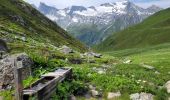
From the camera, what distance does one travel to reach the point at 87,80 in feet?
111

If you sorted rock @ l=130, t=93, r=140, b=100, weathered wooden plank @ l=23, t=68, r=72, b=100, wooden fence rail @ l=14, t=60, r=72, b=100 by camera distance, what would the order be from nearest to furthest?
wooden fence rail @ l=14, t=60, r=72, b=100 < weathered wooden plank @ l=23, t=68, r=72, b=100 < rock @ l=130, t=93, r=140, b=100

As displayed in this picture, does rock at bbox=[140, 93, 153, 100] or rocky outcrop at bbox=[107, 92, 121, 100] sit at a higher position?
rocky outcrop at bbox=[107, 92, 121, 100]

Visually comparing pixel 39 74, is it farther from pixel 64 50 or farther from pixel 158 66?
pixel 64 50

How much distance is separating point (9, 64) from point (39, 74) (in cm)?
435

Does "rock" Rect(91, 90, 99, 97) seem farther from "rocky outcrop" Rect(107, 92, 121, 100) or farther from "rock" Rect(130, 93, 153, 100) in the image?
"rock" Rect(130, 93, 153, 100)

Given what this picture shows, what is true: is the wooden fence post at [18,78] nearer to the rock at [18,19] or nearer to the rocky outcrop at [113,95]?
the rocky outcrop at [113,95]

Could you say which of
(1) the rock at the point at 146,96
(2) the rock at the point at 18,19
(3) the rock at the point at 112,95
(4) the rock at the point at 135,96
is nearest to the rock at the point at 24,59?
(3) the rock at the point at 112,95

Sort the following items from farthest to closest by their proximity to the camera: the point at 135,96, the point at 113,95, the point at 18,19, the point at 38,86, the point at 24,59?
the point at 18,19 < the point at 113,95 < the point at 135,96 < the point at 24,59 < the point at 38,86

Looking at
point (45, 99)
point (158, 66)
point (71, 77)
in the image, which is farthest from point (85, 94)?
point (158, 66)

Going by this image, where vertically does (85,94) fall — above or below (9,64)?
below

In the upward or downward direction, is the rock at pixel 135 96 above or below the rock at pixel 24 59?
below

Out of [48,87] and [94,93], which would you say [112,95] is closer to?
[94,93]

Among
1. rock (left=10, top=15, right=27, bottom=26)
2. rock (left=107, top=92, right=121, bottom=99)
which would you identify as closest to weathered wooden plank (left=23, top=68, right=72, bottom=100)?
rock (left=107, top=92, right=121, bottom=99)

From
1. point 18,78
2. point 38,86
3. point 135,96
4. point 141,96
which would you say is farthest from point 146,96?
point 18,78
